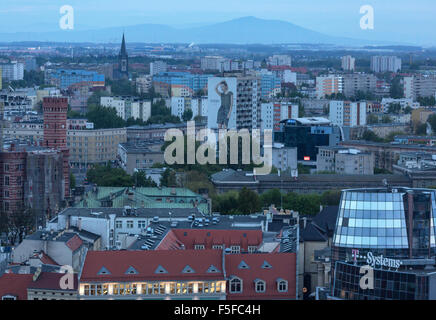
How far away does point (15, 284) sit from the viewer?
15.7 metres

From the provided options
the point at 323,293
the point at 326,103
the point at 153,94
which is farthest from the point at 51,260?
the point at 153,94

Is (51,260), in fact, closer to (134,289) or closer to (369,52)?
(134,289)

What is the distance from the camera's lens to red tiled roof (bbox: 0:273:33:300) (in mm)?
15547

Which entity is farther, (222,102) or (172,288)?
(222,102)

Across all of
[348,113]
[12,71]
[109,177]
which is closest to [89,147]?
[109,177]

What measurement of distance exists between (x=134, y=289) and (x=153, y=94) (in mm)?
70671

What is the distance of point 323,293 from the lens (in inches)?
532

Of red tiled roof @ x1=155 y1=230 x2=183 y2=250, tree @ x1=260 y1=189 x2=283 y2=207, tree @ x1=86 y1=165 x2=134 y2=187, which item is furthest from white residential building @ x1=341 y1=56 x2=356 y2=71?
red tiled roof @ x1=155 y1=230 x2=183 y2=250

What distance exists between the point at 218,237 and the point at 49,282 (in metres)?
4.98

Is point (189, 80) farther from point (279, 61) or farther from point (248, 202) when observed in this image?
point (248, 202)

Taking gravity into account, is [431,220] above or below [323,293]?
above

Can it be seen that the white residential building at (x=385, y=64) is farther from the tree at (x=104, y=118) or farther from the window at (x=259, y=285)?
the window at (x=259, y=285)

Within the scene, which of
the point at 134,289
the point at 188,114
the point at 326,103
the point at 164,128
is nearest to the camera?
the point at 134,289

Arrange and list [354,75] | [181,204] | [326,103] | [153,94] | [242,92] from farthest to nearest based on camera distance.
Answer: [354,75]
[153,94]
[326,103]
[242,92]
[181,204]
